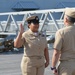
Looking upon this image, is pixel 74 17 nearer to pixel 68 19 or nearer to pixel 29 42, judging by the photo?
pixel 68 19

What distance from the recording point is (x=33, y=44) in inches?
209

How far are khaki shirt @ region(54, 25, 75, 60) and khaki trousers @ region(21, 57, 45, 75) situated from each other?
1.70 feet

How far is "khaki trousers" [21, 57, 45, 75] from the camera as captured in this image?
17.2ft

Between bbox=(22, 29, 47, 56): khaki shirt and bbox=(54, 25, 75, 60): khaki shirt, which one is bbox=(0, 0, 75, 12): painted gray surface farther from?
bbox=(54, 25, 75, 60): khaki shirt

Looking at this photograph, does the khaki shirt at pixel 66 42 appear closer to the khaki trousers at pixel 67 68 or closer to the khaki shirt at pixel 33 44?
the khaki trousers at pixel 67 68

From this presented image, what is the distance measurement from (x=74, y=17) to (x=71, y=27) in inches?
5.7

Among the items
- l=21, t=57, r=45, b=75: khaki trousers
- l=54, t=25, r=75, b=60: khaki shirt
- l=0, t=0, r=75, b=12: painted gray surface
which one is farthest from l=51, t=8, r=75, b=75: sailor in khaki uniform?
l=0, t=0, r=75, b=12: painted gray surface

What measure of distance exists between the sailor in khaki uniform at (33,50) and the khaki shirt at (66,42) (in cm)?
52

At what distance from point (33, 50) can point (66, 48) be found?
61 cm

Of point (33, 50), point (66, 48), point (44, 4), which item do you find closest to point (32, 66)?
point (33, 50)

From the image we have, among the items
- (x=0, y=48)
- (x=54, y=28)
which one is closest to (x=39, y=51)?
(x=54, y=28)

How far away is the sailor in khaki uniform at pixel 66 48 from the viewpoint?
4.82 metres

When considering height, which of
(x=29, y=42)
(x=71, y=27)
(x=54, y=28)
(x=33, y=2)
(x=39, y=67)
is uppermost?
(x=71, y=27)

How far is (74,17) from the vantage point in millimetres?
4859
